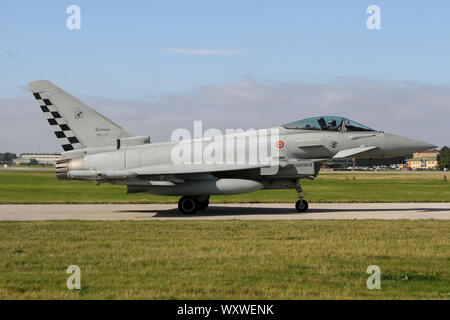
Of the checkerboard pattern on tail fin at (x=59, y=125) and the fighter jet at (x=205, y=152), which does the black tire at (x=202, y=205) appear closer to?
the fighter jet at (x=205, y=152)

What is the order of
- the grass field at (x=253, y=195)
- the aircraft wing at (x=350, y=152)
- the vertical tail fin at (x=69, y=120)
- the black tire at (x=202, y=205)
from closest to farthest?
the aircraft wing at (x=350, y=152)
the vertical tail fin at (x=69, y=120)
the black tire at (x=202, y=205)
the grass field at (x=253, y=195)

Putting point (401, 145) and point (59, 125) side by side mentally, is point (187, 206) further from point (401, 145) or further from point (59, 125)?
point (401, 145)

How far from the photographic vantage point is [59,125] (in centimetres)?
2088

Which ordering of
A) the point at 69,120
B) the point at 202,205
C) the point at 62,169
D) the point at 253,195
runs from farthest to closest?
the point at 253,195 < the point at 202,205 < the point at 69,120 < the point at 62,169

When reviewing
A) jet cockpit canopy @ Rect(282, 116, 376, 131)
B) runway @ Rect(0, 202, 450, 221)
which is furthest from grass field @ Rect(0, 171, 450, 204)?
jet cockpit canopy @ Rect(282, 116, 376, 131)

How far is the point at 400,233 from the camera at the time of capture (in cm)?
1311

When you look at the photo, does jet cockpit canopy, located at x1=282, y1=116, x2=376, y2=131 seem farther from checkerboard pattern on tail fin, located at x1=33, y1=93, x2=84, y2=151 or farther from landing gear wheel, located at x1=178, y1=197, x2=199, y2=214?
checkerboard pattern on tail fin, located at x1=33, y1=93, x2=84, y2=151

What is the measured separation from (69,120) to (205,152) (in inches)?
217

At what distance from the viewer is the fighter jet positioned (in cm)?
1972

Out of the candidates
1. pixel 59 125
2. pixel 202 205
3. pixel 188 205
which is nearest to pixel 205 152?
pixel 188 205

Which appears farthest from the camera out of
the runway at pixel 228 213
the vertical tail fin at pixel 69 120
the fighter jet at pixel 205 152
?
the vertical tail fin at pixel 69 120

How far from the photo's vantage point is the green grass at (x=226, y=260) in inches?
288

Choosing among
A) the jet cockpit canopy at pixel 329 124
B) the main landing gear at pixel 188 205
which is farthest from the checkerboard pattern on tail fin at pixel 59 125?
the jet cockpit canopy at pixel 329 124
